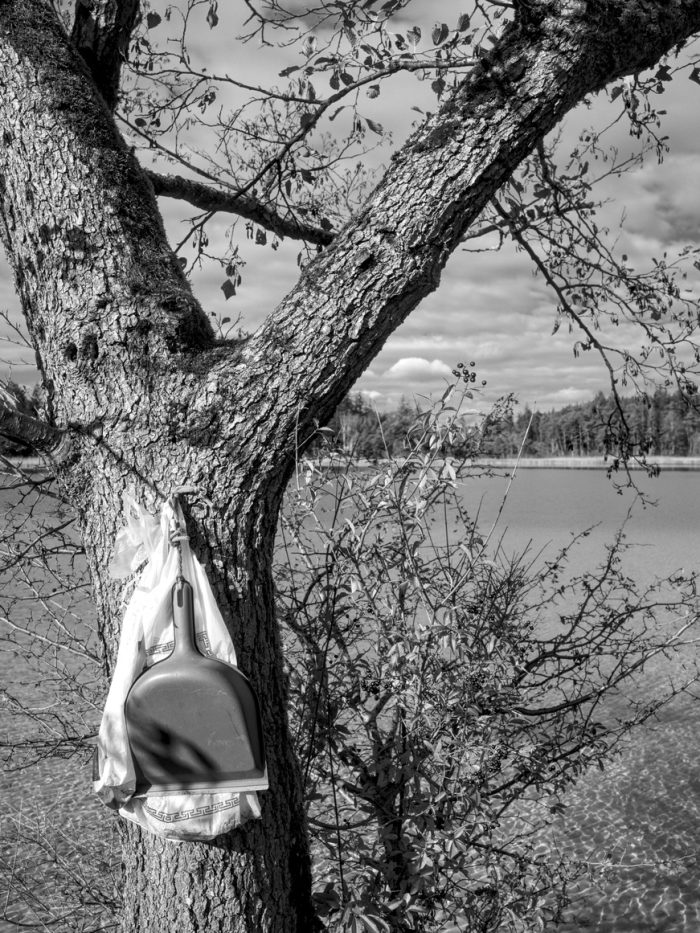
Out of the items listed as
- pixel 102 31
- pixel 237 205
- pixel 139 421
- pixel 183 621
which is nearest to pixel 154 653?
pixel 183 621

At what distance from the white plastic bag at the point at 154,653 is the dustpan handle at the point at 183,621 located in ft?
0.08

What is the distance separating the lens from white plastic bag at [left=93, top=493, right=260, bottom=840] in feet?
5.13

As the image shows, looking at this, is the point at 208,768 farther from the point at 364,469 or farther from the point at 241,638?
the point at 364,469

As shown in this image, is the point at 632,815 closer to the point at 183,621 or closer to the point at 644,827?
the point at 644,827

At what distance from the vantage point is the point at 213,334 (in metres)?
1.92

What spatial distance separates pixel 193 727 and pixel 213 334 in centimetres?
95

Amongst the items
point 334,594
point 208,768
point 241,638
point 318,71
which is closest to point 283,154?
point 318,71

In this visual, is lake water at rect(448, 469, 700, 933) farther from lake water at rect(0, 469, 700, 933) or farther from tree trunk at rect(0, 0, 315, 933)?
tree trunk at rect(0, 0, 315, 933)

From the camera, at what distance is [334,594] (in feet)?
7.60

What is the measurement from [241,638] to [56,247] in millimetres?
1018

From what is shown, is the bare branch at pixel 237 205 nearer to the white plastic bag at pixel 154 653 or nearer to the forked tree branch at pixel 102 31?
the forked tree branch at pixel 102 31

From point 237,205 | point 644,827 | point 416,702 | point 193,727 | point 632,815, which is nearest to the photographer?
point 193,727

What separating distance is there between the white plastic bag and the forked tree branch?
1.41 meters

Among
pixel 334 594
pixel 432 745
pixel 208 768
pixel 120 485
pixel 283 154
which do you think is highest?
pixel 283 154
